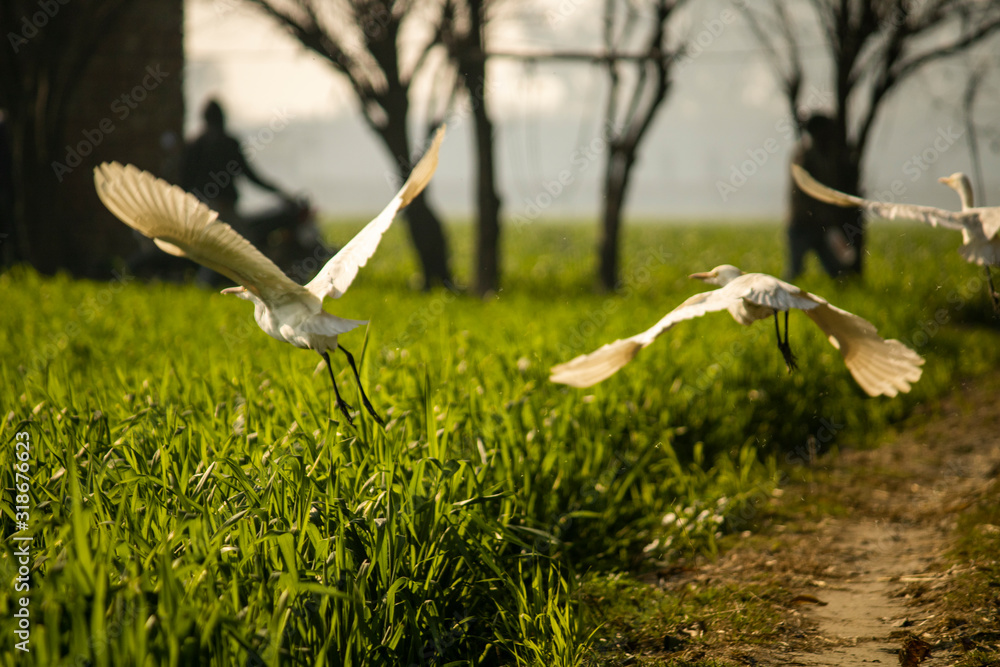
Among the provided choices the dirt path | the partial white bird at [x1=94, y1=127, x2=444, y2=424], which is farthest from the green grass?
the partial white bird at [x1=94, y1=127, x2=444, y2=424]

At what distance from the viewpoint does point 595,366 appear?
6.64 feet

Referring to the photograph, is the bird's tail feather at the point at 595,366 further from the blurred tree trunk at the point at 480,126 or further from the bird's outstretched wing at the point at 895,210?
the blurred tree trunk at the point at 480,126

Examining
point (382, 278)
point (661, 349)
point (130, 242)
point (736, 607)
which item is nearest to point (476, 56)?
point (382, 278)

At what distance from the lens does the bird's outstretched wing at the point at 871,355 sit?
2.05 metres

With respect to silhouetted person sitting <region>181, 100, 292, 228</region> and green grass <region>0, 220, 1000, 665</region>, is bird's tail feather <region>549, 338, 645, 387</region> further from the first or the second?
silhouetted person sitting <region>181, 100, 292, 228</region>

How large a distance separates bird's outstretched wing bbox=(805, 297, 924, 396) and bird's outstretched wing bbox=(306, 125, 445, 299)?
1.15 metres

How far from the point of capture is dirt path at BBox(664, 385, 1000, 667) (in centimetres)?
208

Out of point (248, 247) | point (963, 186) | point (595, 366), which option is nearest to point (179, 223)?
point (248, 247)

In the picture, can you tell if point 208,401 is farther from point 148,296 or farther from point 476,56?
point 476,56

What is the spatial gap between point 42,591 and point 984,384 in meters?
5.47

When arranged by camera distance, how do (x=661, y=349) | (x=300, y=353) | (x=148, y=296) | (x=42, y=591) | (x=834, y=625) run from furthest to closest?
1. (x=148, y=296)
2. (x=661, y=349)
3. (x=300, y=353)
4. (x=834, y=625)
5. (x=42, y=591)

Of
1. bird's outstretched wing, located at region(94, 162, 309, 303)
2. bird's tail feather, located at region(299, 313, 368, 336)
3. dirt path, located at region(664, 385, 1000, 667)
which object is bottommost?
dirt path, located at region(664, 385, 1000, 667)

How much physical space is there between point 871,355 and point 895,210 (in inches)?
17.6

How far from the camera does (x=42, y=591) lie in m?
1.35
